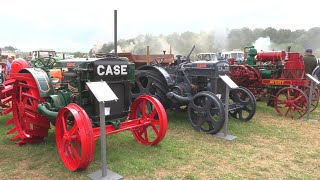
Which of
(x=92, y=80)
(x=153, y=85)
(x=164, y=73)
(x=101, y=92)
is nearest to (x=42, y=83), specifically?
(x=92, y=80)

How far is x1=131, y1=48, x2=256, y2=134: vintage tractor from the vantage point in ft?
15.8

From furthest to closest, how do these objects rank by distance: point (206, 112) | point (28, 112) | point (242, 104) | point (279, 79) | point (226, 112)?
point (279, 79) → point (242, 104) → point (206, 112) → point (226, 112) → point (28, 112)

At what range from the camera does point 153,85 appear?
561 cm

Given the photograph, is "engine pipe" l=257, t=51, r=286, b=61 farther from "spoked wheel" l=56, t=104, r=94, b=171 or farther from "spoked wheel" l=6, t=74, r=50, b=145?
"spoked wheel" l=6, t=74, r=50, b=145

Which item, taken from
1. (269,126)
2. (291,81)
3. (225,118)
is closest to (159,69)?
(225,118)

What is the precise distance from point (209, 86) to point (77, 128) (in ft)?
9.58

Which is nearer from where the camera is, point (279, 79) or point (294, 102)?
point (294, 102)

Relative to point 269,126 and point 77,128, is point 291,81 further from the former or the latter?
point 77,128

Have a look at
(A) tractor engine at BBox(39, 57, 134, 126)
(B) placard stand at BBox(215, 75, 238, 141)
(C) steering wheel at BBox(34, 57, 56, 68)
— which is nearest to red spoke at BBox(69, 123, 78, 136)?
(A) tractor engine at BBox(39, 57, 134, 126)

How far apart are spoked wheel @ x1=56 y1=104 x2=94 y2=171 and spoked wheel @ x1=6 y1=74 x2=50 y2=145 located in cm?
63

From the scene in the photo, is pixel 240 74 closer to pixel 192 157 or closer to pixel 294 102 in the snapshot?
pixel 294 102

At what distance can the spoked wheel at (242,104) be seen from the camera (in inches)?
221

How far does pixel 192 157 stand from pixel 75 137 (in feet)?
5.23

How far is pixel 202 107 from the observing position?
4832 mm
